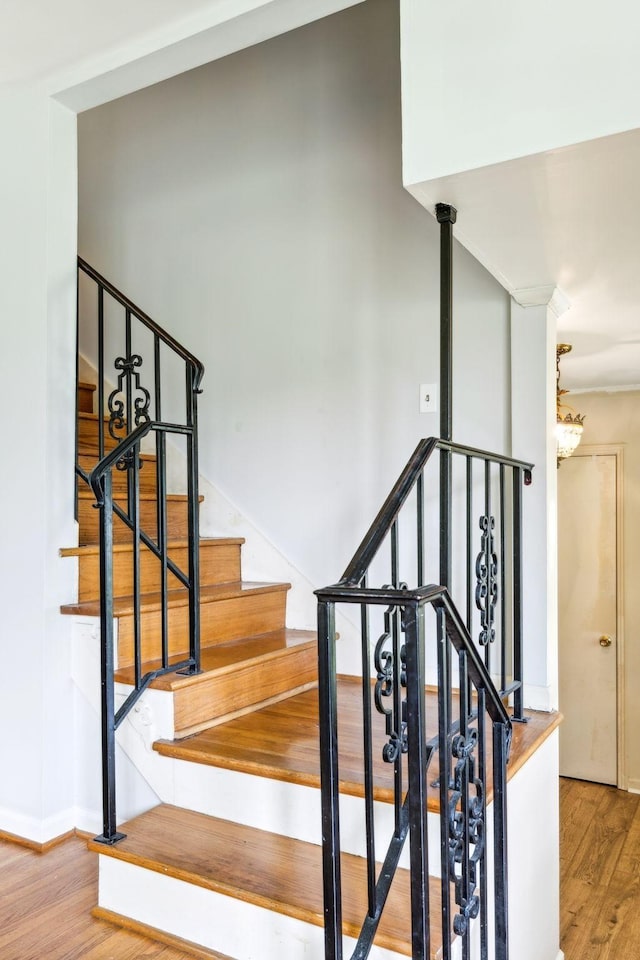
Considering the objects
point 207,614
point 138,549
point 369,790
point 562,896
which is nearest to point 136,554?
point 138,549

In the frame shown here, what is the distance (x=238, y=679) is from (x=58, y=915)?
0.83m

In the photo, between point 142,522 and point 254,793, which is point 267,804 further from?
point 142,522

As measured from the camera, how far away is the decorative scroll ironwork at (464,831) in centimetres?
149

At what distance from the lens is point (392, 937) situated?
157 cm

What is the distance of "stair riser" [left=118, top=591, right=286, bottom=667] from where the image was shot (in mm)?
2475

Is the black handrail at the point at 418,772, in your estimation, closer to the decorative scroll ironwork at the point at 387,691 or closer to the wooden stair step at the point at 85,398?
the decorative scroll ironwork at the point at 387,691

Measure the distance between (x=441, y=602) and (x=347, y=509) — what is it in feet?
5.77

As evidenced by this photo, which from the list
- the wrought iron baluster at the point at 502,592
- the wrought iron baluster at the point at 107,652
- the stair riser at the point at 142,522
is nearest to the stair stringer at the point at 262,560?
the stair riser at the point at 142,522

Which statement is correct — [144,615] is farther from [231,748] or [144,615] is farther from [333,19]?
[333,19]

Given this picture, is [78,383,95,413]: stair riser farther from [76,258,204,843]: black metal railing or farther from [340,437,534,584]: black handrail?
[340,437,534,584]: black handrail

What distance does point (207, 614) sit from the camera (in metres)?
2.81

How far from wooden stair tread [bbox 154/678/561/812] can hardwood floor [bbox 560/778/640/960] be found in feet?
3.19

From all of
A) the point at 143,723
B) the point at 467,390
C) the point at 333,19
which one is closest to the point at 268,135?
the point at 333,19

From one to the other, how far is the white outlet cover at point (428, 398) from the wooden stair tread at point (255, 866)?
64.2 inches
